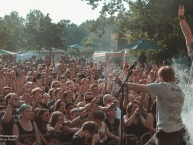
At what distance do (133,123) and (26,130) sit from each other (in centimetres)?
226

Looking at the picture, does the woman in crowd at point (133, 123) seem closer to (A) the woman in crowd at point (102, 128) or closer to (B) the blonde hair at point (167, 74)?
(A) the woman in crowd at point (102, 128)

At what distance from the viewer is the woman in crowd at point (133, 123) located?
7.55m

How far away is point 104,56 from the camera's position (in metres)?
35.9

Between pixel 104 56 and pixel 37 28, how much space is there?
1656 centimetres

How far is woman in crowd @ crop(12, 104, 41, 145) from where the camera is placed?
6352mm

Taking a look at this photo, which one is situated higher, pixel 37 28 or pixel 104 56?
pixel 37 28

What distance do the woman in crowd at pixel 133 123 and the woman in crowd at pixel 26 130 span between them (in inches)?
74.6

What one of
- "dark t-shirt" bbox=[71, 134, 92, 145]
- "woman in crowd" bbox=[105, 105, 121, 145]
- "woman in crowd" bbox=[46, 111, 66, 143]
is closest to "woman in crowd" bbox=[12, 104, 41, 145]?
"woman in crowd" bbox=[46, 111, 66, 143]

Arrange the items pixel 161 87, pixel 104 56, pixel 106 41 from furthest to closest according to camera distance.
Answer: pixel 106 41, pixel 104 56, pixel 161 87

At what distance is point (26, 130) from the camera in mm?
6445

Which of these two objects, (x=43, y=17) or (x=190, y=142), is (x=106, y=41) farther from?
(x=190, y=142)

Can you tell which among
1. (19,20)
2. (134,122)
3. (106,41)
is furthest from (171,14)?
(19,20)

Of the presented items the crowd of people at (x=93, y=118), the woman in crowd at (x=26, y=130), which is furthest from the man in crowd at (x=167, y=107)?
the woman in crowd at (x=26, y=130)

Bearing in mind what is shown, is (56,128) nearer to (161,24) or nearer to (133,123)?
(133,123)
